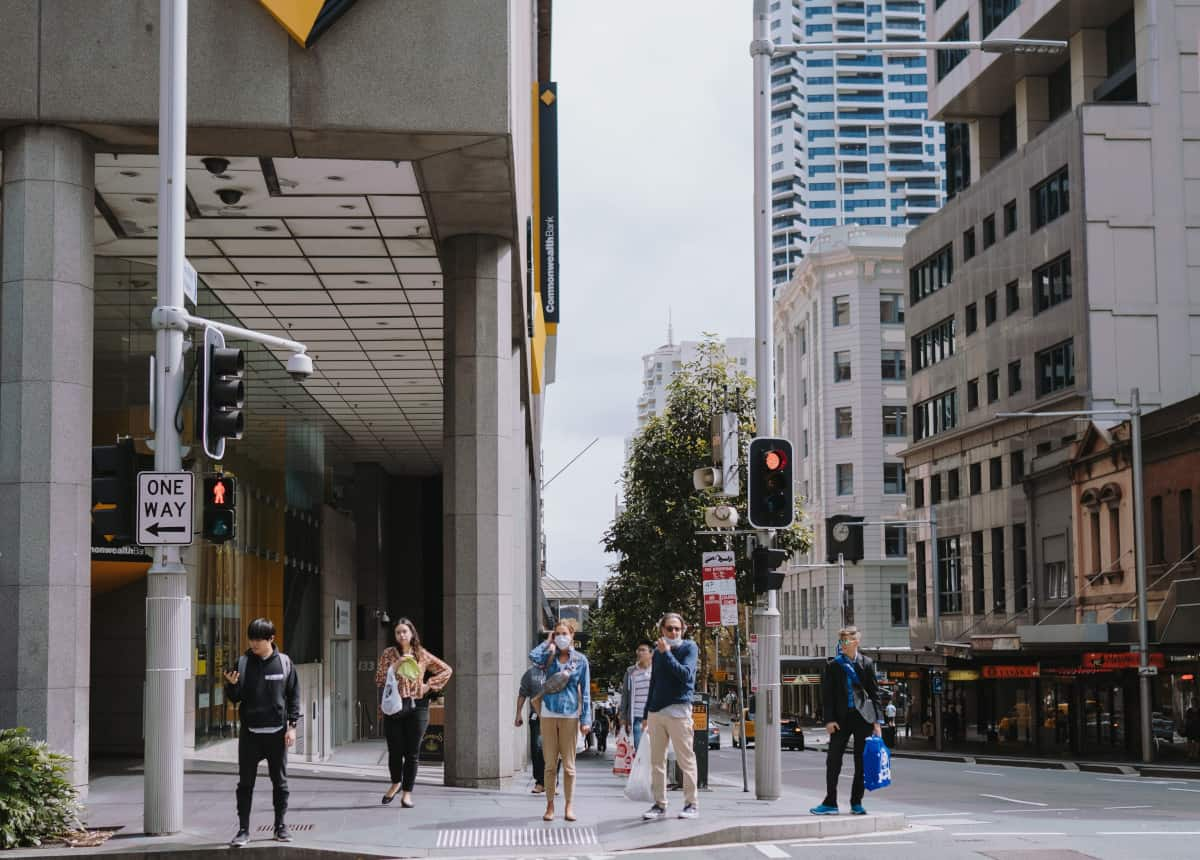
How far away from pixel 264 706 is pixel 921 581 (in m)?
62.4

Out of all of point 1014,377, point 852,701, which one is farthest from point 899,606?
point 852,701

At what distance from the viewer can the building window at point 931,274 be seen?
7044 centimetres

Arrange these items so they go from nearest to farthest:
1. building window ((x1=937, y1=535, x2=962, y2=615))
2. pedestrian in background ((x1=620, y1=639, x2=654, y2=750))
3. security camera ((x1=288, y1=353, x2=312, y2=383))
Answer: security camera ((x1=288, y1=353, x2=312, y2=383)) < pedestrian in background ((x1=620, y1=639, x2=654, y2=750)) < building window ((x1=937, y1=535, x2=962, y2=615))

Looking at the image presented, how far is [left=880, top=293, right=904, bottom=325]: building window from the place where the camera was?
99.9 m

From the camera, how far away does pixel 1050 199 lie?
58.9 metres

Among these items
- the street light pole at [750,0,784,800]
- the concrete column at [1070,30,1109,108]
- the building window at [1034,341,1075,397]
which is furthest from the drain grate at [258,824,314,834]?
the concrete column at [1070,30,1109,108]

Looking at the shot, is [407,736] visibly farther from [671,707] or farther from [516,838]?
[671,707]

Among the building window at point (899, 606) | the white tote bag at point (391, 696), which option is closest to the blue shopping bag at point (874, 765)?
the white tote bag at point (391, 696)

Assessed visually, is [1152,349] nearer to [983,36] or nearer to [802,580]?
[983,36]

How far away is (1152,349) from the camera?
180ft

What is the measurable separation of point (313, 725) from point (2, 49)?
27.9 metres

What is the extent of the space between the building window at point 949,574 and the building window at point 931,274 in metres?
11.7

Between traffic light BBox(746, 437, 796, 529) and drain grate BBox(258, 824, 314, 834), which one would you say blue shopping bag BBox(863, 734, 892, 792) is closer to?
traffic light BBox(746, 437, 796, 529)

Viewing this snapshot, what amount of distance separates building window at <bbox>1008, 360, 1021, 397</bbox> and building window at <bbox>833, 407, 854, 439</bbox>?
124ft
